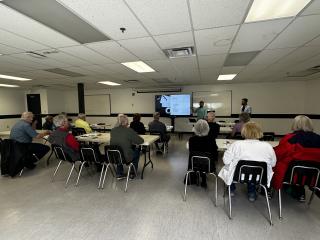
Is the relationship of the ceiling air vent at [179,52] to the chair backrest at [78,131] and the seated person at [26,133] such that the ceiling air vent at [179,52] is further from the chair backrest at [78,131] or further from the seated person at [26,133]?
the seated person at [26,133]

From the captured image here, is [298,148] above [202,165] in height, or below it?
above

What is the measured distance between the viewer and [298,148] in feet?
7.54

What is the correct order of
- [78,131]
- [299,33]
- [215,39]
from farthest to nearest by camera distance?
[78,131]
[215,39]
[299,33]

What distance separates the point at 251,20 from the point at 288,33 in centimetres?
84

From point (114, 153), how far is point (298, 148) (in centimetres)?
267

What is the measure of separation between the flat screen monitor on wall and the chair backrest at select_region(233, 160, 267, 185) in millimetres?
6739

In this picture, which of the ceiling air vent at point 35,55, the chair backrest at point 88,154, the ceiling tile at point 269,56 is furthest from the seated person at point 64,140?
the ceiling tile at point 269,56

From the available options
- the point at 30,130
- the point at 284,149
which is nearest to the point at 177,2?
the point at 284,149

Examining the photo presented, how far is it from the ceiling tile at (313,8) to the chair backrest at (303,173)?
67.4 inches

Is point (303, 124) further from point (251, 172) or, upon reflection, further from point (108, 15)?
point (108, 15)

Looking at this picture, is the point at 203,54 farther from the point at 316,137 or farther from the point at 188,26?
the point at 316,137

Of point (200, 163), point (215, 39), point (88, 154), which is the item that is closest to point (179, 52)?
point (215, 39)

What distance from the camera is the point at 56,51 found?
3.40 m

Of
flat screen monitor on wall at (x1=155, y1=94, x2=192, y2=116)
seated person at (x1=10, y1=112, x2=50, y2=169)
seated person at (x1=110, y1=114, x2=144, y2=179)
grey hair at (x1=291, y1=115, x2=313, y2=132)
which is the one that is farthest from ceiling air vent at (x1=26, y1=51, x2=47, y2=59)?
flat screen monitor on wall at (x1=155, y1=94, x2=192, y2=116)
